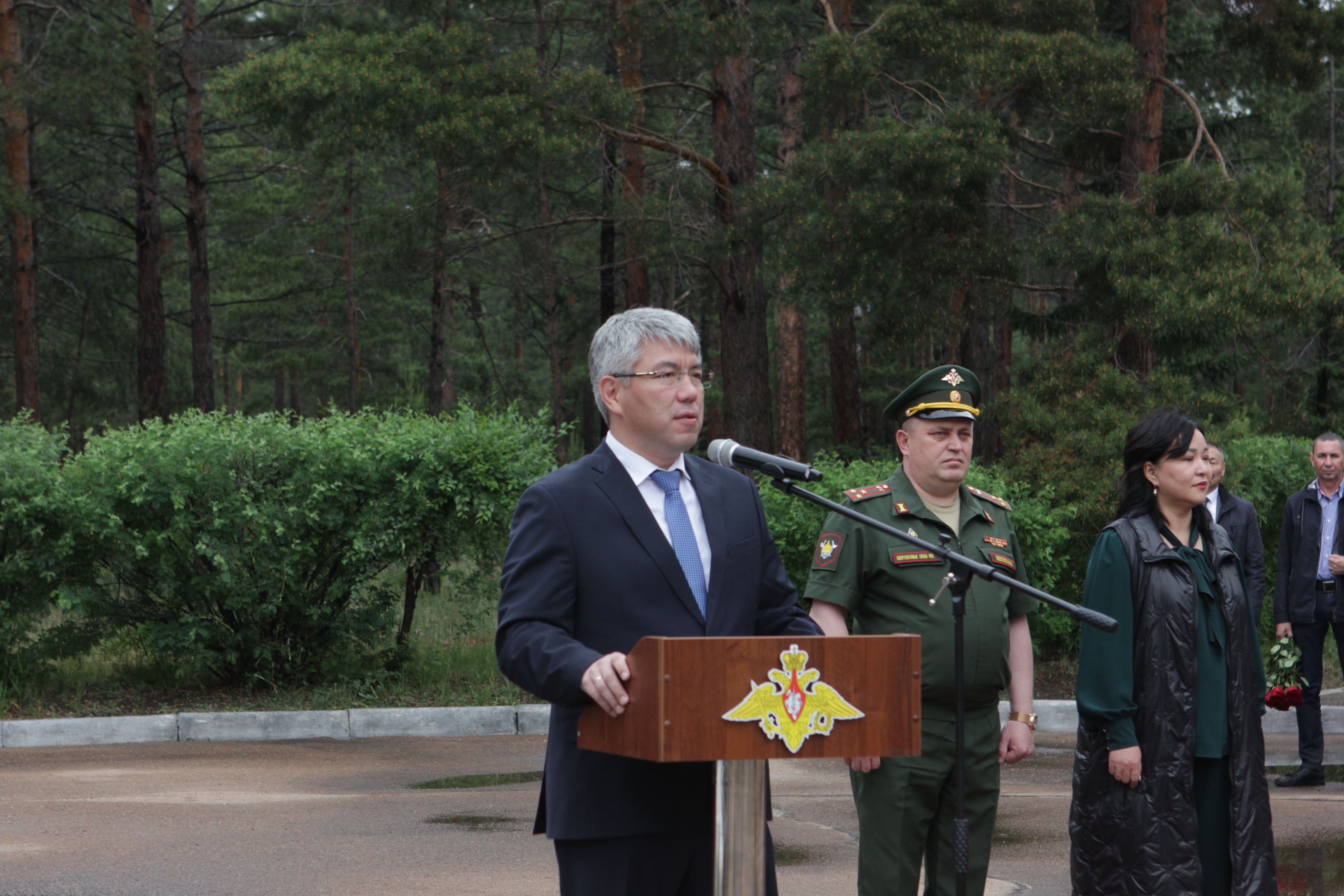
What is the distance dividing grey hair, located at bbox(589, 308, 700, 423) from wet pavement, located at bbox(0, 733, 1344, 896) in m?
3.59

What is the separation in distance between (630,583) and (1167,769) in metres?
2.09

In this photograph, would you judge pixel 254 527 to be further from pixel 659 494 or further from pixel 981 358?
pixel 981 358

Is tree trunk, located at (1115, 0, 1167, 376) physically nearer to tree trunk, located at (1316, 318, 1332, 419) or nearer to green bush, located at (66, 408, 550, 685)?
tree trunk, located at (1316, 318, 1332, 419)

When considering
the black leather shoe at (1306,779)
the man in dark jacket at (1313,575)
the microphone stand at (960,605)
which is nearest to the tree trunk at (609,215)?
the man in dark jacket at (1313,575)

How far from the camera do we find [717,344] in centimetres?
4234

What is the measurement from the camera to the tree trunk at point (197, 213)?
2314cm

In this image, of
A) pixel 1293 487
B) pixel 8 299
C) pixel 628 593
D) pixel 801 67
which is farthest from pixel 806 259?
pixel 8 299

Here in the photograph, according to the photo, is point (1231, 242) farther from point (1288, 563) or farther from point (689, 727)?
point (689, 727)

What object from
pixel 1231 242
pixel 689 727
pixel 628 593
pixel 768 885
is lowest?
pixel 768 885

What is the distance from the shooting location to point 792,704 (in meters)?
2.46

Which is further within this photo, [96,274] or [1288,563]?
[96,274]

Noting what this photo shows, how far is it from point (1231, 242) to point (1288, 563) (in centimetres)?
620

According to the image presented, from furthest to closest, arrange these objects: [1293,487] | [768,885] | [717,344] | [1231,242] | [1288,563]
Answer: [717,344]
[1231,242]
[1293,487]
[1288,563]
[768,885]

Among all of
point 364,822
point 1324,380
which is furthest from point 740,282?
point 364,822
